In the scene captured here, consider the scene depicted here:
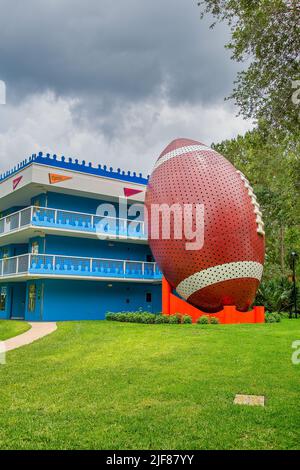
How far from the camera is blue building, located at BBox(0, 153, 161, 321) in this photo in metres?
22.1

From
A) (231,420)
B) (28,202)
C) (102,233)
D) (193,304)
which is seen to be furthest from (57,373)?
(28,202)

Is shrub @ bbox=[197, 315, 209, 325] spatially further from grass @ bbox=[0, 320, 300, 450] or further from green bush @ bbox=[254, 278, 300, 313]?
green bush @ bbox=[254, 278, 300, 313]

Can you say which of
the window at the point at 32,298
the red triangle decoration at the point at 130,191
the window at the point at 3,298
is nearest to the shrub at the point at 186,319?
the window at the point at 32,298

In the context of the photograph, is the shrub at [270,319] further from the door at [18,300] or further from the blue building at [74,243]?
the door at [18,300]

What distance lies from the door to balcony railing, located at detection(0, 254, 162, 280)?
1.97 meters

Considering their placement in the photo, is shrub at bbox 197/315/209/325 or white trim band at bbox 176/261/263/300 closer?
white trim band at bbox 176/261/263/300

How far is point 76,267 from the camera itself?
22.3m

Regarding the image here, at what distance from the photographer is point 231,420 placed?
5.05m

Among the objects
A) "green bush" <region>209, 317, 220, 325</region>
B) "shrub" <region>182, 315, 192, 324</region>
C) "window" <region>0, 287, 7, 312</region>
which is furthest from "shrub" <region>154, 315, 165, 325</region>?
"window" <region>0, 287, 7, 312</region>

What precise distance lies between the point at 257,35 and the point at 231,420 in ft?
24.4

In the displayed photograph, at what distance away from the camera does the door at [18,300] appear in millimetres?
26533
